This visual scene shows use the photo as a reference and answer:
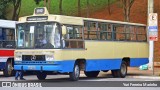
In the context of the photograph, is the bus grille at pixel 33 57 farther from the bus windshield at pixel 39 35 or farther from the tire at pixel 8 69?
the tire at pixel 8 69

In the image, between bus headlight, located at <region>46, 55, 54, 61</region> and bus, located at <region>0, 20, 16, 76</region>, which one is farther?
bus, located at <region>0, 20, 16, 76</region>

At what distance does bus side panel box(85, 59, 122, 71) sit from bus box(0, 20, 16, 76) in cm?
565

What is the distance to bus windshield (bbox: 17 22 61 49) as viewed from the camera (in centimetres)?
2200

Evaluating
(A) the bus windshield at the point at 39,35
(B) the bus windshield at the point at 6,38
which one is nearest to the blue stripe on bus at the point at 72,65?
(A) the bus windshield at the point at 39,35

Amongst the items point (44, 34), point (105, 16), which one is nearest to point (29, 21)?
point (44, 34)

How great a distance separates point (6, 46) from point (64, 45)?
21.0ft

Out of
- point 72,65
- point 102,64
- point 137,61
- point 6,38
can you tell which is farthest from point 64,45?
point 137,61

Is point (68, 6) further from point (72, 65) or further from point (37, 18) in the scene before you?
point (72, 65)

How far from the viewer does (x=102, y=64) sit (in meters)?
25.6

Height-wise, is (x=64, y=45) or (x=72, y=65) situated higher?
(x=64, y=45)

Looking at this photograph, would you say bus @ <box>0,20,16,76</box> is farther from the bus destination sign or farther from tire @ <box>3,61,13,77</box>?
the bus destination sign

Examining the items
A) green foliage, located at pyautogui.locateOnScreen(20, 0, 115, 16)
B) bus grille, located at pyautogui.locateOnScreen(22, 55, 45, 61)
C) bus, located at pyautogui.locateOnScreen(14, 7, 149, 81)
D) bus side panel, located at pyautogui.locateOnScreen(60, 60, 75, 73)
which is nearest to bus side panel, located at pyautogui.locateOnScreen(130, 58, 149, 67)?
bus, located at pyautogui.locateOnScreen(14, 7, 149, 81)

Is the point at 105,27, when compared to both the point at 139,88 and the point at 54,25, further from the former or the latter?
the point at 139,88

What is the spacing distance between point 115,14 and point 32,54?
35.4 m
